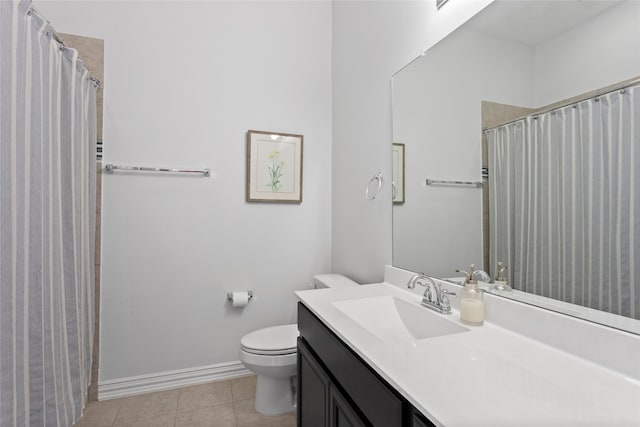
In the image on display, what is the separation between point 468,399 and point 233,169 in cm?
189

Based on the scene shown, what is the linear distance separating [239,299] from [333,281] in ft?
2.06

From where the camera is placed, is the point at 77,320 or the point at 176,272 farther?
the point at 176,272

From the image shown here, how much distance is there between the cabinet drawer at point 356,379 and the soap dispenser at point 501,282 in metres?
0.54

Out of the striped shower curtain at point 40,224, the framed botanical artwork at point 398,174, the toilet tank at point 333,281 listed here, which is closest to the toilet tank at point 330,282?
the toilet tank at point 333,281

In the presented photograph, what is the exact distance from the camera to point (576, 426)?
20.4 inches

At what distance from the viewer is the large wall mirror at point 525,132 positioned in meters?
0.74

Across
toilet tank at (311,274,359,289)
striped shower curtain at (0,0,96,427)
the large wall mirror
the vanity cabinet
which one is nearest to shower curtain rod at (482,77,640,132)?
the large wall mirror

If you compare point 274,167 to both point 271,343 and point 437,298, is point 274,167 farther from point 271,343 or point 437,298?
point 437,298

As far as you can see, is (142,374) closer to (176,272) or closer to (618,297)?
(176,272)

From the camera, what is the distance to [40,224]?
1142 mm

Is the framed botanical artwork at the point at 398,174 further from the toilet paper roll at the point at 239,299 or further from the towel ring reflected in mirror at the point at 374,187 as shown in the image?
the toilet paper roll at the point at 239,299

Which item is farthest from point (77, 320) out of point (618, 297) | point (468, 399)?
point (618, 297)

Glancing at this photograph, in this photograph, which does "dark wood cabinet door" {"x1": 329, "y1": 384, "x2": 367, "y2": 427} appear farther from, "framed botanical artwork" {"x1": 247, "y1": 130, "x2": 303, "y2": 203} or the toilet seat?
"framed botanical artwork" {"x1": 247, "y1": 130, "x2": 303, "y2": 203}

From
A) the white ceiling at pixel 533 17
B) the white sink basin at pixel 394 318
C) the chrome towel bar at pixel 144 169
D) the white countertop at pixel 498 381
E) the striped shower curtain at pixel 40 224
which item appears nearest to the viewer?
the white countertop at pixel 498 381
